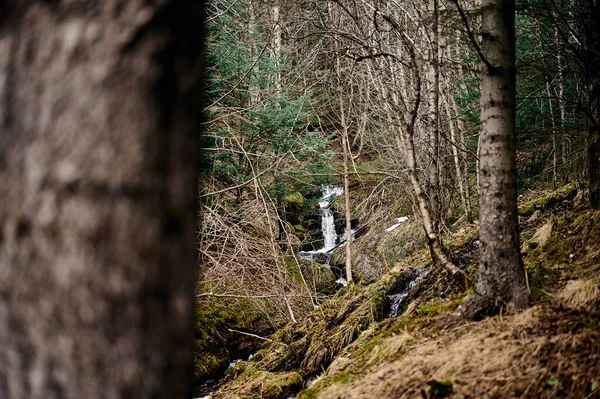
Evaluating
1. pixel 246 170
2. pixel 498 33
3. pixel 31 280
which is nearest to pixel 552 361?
pixel 498 33

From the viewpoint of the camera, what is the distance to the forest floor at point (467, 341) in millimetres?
2139

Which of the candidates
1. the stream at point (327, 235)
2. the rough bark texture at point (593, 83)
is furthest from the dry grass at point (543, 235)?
the stream at point (327, 235)

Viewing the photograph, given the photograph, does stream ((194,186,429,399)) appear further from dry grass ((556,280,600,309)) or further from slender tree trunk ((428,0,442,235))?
dry grass ((556,280,600,309))

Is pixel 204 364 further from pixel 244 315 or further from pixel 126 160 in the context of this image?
pixel 126 160

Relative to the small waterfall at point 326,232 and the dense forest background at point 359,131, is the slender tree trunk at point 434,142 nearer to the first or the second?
the dense forest background at point 359,131

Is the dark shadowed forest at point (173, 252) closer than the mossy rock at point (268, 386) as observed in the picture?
Yes

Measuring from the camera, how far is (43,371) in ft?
2.50

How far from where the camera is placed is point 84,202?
2.52 ft

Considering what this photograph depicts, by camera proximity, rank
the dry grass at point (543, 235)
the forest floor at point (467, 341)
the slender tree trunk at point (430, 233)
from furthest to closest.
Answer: the dry grass at point (543, 235), the slender tree trunk at point (430, 233), the forest floor at point (467, 341)

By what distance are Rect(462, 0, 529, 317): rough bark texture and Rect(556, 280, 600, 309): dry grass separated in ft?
0.79

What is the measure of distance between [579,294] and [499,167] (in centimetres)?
103

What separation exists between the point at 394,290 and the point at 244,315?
4562mm

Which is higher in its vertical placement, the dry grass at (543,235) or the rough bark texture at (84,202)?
the rough bark texture at (84,202)

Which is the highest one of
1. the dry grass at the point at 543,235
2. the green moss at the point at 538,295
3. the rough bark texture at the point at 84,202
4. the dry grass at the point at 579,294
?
the rough bark texture at the point at 84,202
